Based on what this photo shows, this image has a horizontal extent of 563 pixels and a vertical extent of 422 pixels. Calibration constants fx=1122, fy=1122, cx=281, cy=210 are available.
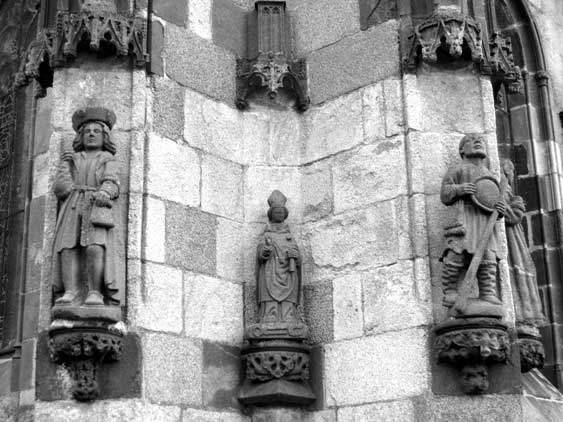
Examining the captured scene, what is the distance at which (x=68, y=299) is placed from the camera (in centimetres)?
791

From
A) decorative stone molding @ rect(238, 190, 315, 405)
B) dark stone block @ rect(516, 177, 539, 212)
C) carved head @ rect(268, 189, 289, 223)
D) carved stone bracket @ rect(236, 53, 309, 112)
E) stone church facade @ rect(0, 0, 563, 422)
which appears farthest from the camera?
dark stone block @ rect(516, 177, 539, 212)

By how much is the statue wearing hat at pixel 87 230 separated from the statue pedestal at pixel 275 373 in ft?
4.29

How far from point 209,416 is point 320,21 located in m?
3.65

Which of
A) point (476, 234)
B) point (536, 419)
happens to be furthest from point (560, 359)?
point (476, 234)

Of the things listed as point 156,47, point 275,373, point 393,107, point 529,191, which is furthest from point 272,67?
point 529,191

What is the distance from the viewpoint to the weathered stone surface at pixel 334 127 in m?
9.35

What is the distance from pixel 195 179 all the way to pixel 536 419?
3258 mm

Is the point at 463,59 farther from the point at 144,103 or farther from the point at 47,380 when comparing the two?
the point at 47,380

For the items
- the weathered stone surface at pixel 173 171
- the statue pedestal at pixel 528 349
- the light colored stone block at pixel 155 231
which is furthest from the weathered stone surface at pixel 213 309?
the statue pedestal at pixel 528 349

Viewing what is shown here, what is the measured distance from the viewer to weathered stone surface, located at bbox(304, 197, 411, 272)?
28.8 feet

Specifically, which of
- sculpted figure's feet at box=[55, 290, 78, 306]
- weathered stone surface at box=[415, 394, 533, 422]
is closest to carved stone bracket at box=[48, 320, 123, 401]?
sculpted figure's feet at box=[55, 290, 78, 306]

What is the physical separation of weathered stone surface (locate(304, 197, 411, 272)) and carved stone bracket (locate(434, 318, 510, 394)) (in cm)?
80

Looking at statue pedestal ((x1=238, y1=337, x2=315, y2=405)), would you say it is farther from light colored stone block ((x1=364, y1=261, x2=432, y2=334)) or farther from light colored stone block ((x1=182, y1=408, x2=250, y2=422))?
light colored stone block ((x1=364, y1=261, x2=432, y2=334))

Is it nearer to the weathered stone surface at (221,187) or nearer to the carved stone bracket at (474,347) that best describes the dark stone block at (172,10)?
the weathered stone surface at (221,187)
